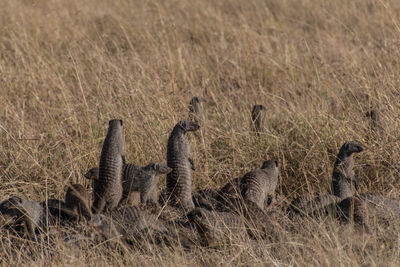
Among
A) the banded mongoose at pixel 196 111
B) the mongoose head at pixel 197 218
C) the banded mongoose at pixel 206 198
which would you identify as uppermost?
the banded mongoose at pixel 196 111

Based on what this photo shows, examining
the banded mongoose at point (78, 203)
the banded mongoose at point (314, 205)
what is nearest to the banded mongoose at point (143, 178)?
the banded mongoose at point (78, 203)

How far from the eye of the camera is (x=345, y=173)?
5.90 m

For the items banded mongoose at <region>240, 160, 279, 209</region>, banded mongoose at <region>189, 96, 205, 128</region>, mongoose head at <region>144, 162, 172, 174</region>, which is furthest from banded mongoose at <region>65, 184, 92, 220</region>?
banded mongoose at <region>189, 96, 205, 128</region>

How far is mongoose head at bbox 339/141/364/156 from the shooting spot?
5.95m

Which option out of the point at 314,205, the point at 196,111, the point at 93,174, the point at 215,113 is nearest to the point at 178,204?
the point at 93,174

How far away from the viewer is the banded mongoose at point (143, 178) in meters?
5.52

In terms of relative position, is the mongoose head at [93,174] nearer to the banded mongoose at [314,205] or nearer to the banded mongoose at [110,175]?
the banded mongoose at [110,175]

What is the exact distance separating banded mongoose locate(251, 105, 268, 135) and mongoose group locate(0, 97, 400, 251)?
0.98 metres

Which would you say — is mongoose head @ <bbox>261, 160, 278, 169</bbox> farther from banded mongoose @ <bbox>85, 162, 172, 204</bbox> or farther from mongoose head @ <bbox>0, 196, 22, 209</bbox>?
mongoose head @ <bbox>0, 196, 22, 209</bbox>

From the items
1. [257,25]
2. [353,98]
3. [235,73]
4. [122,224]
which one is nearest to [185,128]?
[122,224]

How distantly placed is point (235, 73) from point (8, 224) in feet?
15.5

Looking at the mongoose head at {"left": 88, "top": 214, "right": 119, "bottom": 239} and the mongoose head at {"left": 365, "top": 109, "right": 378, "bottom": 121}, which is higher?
the mongoose head at {"left": 365, "top": 109, "right": 378, "bottom": 121}

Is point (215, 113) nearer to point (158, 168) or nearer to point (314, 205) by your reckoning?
point (158, 168)

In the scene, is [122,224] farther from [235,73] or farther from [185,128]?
[235,73]
